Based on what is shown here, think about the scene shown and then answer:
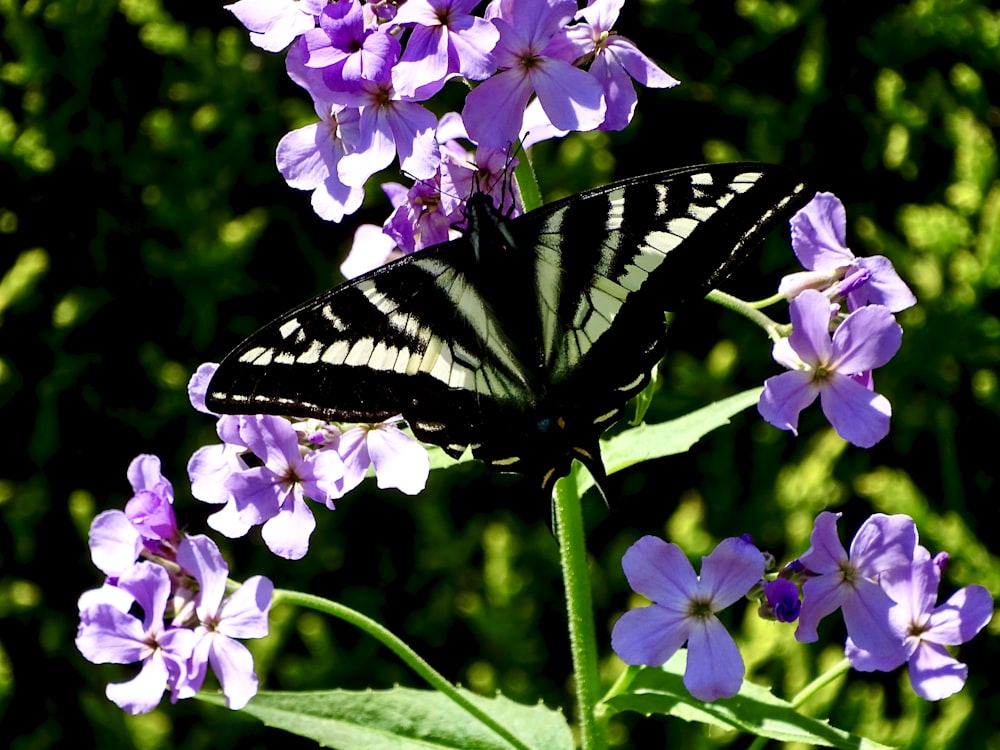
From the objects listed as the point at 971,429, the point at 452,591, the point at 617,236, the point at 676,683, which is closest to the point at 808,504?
the point at 971,429

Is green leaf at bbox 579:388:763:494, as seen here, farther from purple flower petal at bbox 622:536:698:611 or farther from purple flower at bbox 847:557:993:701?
purple flower at bbox 847:557:993:701

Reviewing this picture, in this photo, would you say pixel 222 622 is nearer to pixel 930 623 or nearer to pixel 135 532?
pixel 135 532

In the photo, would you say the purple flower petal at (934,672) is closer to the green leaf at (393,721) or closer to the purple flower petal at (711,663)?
the purple flower petal at (711,663)

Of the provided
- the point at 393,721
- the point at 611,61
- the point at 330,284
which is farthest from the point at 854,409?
the point at 330,284

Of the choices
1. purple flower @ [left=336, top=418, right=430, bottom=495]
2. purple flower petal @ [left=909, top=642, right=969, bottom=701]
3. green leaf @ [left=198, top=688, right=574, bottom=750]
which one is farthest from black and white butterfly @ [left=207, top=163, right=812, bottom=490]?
purple flower petal @ [left=909, top=642, right=969, bottom=701]

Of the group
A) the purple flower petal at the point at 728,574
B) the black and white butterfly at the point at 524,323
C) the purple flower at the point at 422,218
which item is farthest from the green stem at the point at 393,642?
the purple flower at the point at 422,218

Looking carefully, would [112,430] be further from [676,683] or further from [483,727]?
[676,683]
